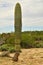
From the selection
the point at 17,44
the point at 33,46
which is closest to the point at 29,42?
the point at 33,46

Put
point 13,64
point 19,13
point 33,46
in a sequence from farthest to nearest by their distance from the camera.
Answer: point 33,46
point 19,13
point 13,64

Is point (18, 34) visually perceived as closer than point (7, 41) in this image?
Yes

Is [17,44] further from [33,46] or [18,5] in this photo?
[33,46]

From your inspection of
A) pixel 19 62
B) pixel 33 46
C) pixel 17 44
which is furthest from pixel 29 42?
pixel 19 62

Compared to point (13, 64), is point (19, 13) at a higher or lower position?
higher

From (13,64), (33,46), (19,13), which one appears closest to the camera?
(13,64)

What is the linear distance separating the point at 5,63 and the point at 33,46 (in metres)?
12.5

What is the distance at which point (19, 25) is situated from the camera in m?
21.9

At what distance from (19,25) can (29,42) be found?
6941 millimetres

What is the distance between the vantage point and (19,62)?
16.0 m

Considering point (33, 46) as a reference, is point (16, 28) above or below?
above

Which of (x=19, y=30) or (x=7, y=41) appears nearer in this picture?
(x=19, y=30)

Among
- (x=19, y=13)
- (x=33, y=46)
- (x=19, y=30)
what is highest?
(x=19, y=13)

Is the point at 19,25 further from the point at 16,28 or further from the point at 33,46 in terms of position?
the point at 33,46
